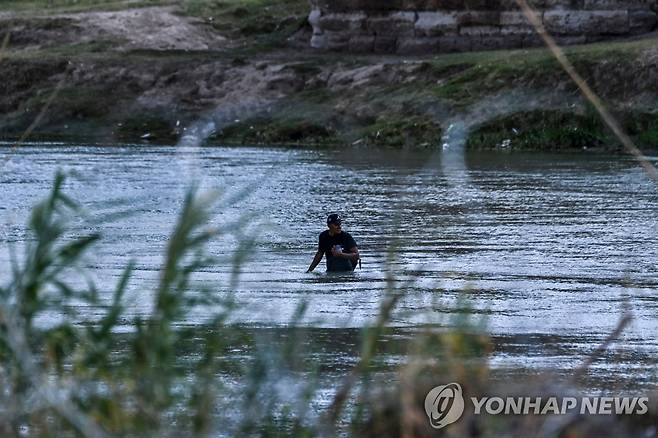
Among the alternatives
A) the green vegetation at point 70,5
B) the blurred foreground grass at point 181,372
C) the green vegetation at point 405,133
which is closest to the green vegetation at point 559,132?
the green vegetation at point 405,133

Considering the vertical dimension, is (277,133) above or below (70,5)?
below

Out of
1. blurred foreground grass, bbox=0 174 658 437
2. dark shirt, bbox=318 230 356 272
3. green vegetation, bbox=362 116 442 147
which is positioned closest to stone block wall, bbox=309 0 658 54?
green vegetation, bbox=362 116 442 147

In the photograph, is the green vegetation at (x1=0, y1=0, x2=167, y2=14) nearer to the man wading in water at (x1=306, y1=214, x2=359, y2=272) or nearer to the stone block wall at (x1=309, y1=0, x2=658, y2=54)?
the stone block wall at (x1=309, y1=0, x2=658, y2=54)

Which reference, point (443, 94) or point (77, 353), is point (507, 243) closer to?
point (77, 353)

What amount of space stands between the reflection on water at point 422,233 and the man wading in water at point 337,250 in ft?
→ 0.78

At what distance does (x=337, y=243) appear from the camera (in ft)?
53.0

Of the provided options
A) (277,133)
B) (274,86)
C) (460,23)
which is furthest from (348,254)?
(460,23)

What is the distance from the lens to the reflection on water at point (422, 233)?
1202 cm

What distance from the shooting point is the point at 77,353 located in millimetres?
6027

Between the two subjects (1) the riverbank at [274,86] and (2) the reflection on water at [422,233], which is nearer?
(2) the reflection on water at [422,233]

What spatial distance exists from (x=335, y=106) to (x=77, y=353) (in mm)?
30906

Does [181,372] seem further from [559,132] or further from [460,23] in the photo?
[460,23]

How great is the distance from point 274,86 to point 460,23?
5.41 m

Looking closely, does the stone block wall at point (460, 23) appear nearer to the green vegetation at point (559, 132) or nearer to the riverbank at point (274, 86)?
the riverbank at point (274, 86)
